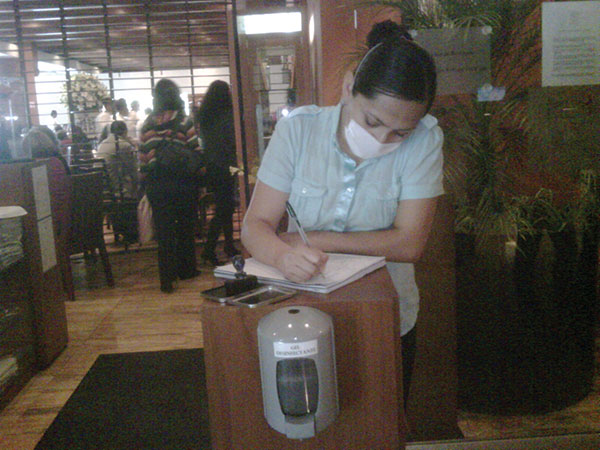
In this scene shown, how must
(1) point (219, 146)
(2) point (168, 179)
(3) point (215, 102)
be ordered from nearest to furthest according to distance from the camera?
1. (2) point (168, 179)
2. (3) point (215, 102)
3. (1) point (219, 146)

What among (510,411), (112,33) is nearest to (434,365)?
(510,411)

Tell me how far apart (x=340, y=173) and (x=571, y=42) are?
1333 mm

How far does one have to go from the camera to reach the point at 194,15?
6.36 metres

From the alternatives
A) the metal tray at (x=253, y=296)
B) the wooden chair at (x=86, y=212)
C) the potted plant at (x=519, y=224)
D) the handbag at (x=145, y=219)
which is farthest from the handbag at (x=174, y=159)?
the metal tray at (x=253, y=296)

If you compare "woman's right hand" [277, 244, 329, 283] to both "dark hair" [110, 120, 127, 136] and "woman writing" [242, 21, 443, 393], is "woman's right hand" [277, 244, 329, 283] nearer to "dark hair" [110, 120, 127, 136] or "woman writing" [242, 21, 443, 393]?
"woman writing" [242, 21, 443, 393]

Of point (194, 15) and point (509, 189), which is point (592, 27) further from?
point (194, 15)

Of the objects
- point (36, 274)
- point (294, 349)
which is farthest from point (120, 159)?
point (294, 349)

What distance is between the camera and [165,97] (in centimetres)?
441

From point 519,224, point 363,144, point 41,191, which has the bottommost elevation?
point 519,224

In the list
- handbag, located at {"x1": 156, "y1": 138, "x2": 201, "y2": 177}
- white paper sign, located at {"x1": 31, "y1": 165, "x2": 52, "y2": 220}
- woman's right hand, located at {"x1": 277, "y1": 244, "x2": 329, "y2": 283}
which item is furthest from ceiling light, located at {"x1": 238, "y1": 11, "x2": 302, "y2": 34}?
woman's right hand, located at {"x1": 277, "y1": 244, "x2": 329, "y2": 283}

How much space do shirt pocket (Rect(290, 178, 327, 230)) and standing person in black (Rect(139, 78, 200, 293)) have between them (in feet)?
10.8

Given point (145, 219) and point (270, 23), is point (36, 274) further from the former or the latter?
point (270, 23)

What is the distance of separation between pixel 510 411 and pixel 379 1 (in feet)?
5.94

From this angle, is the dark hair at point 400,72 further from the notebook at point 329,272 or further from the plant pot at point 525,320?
the plant pot at point 525,320
